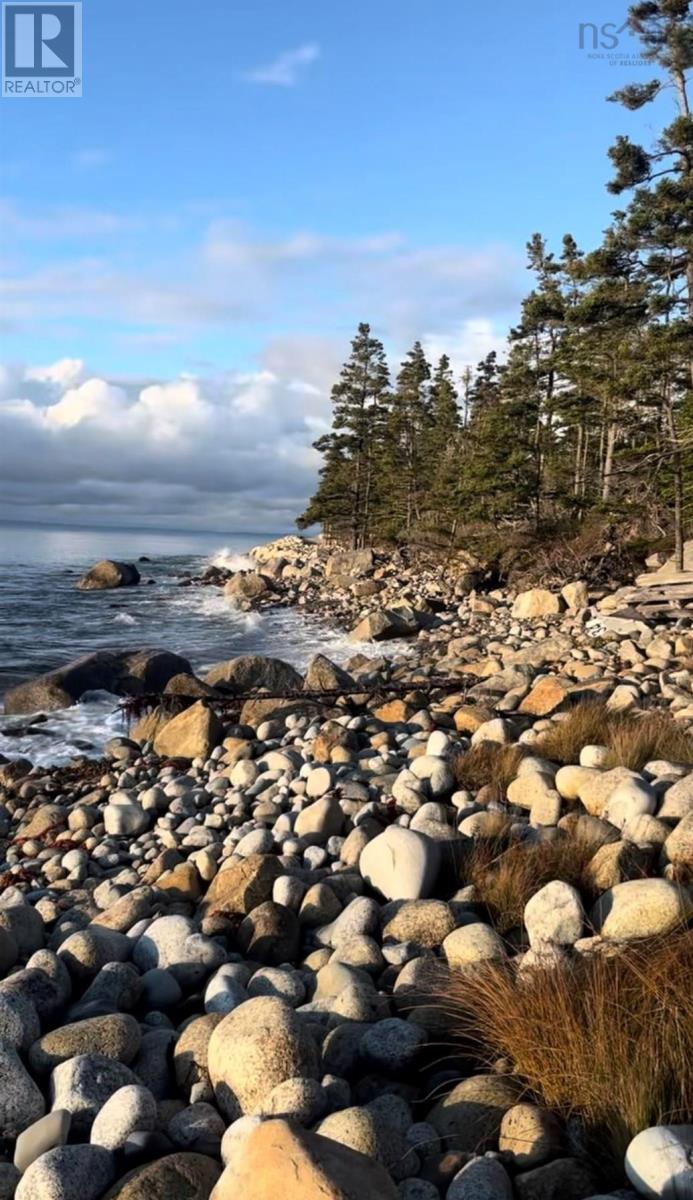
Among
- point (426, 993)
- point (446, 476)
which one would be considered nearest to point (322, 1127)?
point (426, 993)

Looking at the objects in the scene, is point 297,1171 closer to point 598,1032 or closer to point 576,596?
point 598,1032

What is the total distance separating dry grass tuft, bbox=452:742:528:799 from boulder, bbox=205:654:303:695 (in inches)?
275

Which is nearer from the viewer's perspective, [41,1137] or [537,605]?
[41,1137]

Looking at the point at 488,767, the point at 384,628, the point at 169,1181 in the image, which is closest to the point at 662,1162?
the point at 169,1181

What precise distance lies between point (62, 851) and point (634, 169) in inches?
686

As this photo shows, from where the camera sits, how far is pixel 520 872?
4.18 metres

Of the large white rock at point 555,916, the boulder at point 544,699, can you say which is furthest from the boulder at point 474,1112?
the boulder at point 544,699

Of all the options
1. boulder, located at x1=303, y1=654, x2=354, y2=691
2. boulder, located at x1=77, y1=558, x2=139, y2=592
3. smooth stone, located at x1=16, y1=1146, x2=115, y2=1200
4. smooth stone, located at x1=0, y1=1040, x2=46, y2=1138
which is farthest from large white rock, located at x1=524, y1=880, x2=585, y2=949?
boulder, located at x1=77, y1=558, x2=139, y2=592

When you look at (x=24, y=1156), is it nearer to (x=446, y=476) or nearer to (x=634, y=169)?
(x=634, y=169)

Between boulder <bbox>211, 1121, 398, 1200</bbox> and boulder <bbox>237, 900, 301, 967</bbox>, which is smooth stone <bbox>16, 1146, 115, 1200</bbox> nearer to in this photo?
boulder <bbox>211, 1121, 398, 1200</bbox>

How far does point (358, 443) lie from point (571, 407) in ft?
62.1

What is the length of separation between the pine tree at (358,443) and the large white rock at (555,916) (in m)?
39.9

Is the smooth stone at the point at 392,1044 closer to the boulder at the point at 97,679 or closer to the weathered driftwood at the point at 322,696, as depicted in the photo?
the weathered driftwood at the point at 322,696

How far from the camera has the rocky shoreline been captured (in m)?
2.39
